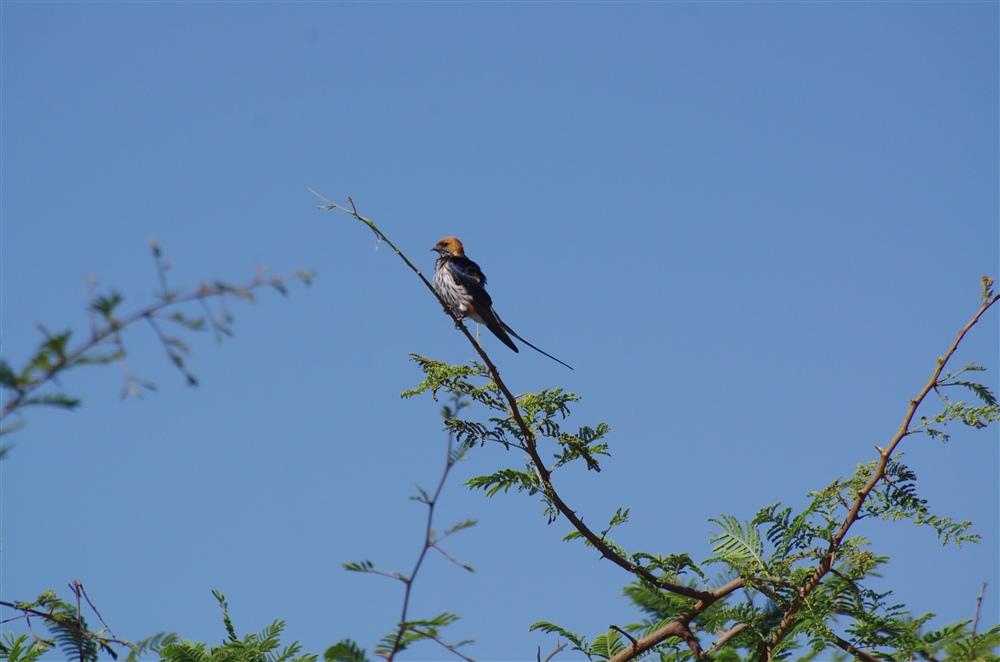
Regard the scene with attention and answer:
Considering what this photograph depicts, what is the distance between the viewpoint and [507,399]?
3.91 m

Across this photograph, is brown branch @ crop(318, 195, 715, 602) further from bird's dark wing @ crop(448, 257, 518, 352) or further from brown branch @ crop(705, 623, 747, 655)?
bird's dark wing @ crop(448, 257, 518, 352)

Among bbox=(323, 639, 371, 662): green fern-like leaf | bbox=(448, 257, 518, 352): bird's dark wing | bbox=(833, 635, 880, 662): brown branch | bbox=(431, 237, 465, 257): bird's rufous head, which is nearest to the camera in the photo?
bbox=(323, 639, 371, 662): green fern-like leaf

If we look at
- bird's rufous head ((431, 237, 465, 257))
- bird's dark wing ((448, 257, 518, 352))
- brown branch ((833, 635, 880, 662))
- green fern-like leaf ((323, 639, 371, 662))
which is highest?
bird's rufous head ((431, 237, 465, 257))

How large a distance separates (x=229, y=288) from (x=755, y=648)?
Answer: 8.65 feet

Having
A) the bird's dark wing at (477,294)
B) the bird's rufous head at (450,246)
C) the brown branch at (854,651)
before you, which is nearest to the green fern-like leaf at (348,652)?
the brown branch at (854,651)

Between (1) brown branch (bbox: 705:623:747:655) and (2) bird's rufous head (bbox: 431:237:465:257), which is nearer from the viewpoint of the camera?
(1) brown branch (bbox: 705:623:747:655)

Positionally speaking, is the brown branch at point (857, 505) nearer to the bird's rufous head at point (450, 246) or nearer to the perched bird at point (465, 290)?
the perched bird at point (465, 290)

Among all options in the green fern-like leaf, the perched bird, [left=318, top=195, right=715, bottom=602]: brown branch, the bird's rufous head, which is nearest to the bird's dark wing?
the perched bird

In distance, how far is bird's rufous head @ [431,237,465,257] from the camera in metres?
Result: 11.6

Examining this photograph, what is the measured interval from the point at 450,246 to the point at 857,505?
8.47 metres

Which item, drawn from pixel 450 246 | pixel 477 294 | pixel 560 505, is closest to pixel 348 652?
pixel 560 505

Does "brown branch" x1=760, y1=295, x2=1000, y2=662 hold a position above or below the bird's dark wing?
below

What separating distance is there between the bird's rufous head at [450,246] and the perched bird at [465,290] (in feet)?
0.33

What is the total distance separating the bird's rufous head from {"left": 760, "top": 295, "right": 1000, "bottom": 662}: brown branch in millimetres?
8289
